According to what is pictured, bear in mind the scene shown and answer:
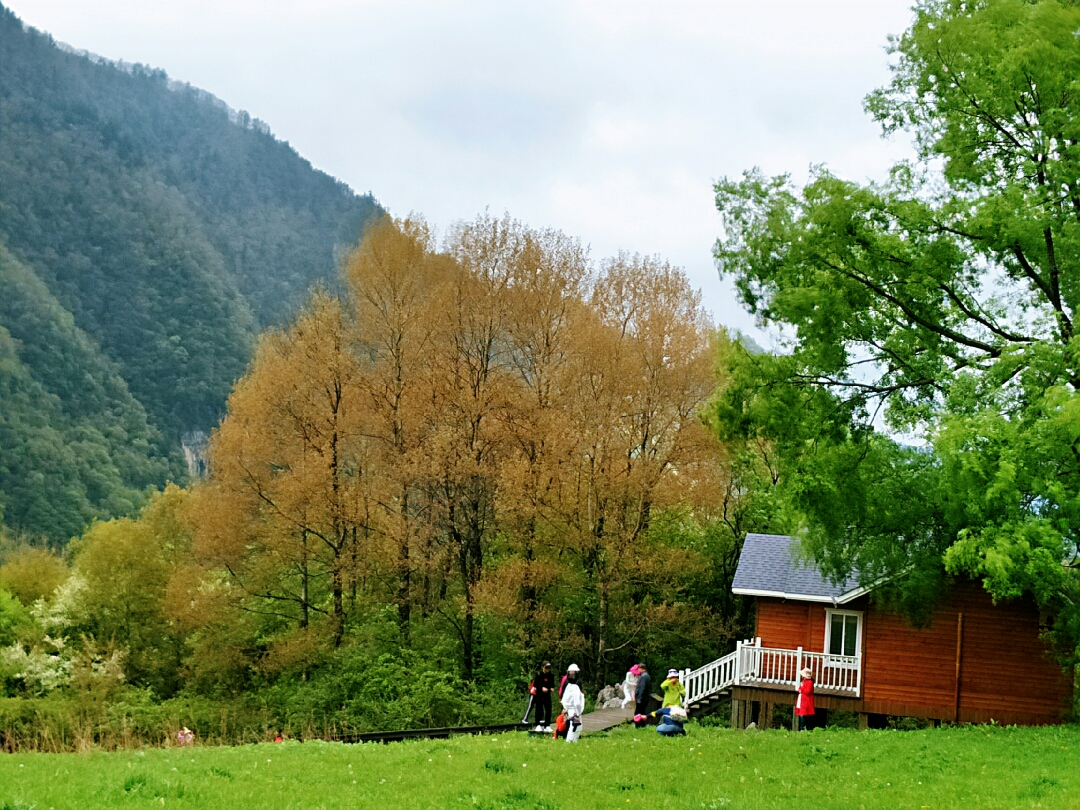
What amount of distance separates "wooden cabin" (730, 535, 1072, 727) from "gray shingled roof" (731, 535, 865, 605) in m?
0.05

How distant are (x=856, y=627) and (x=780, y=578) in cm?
248

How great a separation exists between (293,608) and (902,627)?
21.8 m

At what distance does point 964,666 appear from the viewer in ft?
88.0

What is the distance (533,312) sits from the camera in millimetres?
34312

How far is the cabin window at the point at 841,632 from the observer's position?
28078 millimetres

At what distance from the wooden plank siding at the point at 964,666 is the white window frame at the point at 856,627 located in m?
0.14

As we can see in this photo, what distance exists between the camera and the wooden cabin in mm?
26284

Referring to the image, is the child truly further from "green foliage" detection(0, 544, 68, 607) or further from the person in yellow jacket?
"green foliage" detection(0, 544, 68, 607)

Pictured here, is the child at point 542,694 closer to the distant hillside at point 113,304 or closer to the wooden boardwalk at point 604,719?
the wooden boardwalk at point 604,719

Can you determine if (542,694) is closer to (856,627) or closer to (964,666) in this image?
(856,627)

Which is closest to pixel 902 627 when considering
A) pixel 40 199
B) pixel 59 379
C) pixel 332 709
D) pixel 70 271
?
pixel 332 709

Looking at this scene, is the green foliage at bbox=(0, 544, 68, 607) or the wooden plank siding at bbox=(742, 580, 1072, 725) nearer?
the wooden plank siding at bbox=(742, 580, 1072, 725)

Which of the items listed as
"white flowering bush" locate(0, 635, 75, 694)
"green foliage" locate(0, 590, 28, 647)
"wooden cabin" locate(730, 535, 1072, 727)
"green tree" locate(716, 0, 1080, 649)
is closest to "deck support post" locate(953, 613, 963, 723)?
"wooden cabin" locate(730, 535, 1072, 727)

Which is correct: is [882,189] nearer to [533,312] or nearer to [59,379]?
[533,312]
